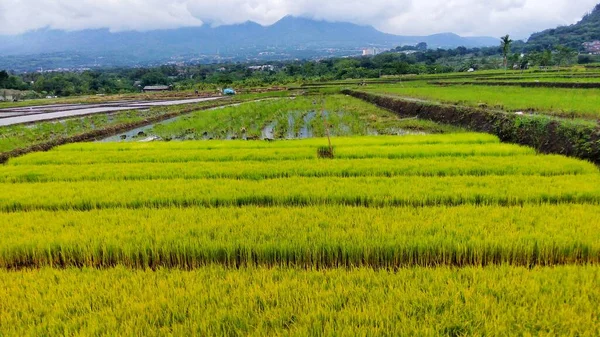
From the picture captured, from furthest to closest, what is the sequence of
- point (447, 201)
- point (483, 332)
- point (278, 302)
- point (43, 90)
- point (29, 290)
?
point (43, 90) < point (447, 201) < point (29, 290) < point (278, 302) < point (483, 332)

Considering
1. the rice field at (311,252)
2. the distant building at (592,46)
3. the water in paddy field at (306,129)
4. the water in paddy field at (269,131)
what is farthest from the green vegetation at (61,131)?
the distant building at (592,46)

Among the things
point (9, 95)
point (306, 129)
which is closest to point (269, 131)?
point (306, 129)

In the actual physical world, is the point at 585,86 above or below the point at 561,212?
above

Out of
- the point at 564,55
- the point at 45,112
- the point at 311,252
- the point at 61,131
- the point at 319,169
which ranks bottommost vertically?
the point at 311,252

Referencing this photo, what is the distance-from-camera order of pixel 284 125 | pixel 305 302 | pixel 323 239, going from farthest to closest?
1. pixel 284 125
2. pixel 323 239
3. pixel 305 302

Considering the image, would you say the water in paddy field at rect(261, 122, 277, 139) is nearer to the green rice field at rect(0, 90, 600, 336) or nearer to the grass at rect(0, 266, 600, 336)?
the green rice field at rect(0, 90, 600, 336)

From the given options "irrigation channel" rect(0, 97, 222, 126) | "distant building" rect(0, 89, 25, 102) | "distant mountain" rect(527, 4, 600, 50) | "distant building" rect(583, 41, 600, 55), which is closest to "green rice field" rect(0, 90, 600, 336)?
"irrigation channel" rect(0, 97, 222, 126)

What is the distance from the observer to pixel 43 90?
54.2 meters

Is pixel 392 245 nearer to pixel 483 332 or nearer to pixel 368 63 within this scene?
pixel 483 332

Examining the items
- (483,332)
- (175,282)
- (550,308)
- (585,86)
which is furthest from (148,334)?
(585,86)

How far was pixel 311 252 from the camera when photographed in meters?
3.81

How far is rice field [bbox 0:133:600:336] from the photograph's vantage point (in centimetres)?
258

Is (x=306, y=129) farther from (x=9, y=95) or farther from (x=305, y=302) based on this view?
(x=9, y=95)

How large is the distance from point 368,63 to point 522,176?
7275 centimetres
